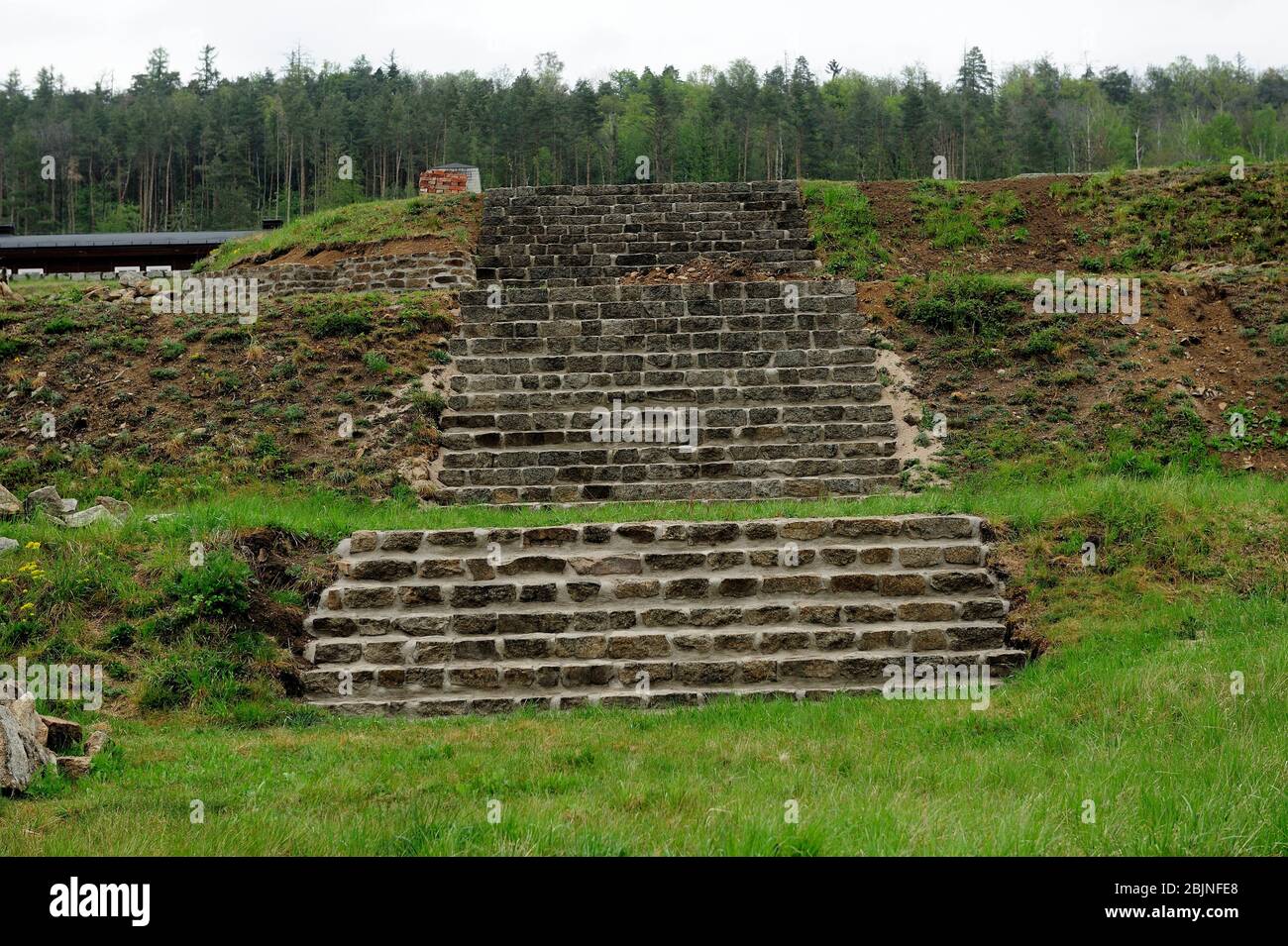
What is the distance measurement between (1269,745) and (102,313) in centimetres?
1422

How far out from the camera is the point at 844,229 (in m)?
16.6

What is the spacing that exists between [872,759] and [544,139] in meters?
37.7

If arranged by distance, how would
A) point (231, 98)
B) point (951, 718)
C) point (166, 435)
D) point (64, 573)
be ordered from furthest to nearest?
1. point (231, 98)
2. point (166, 435)
3. point (64, 573)
4. point (951, 718)

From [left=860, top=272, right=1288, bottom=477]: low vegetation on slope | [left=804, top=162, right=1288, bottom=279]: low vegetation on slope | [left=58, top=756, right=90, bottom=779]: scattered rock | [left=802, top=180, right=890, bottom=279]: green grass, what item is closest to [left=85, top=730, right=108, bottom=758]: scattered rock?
[left=58, top=756, right=90, bottom=779]: scattered rock

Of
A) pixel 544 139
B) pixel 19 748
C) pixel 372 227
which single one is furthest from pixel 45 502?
pixel 544 139

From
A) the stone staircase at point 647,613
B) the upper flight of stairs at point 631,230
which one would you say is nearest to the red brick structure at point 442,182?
the upper flight of stairs at point 631,230

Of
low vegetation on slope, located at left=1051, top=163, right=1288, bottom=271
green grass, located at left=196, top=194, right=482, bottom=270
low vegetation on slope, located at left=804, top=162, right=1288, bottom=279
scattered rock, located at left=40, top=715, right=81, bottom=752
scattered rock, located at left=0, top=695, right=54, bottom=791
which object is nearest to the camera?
scattered rock, located at left=0, top=695, right=54, bottom=791

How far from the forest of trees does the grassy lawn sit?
1159 inches

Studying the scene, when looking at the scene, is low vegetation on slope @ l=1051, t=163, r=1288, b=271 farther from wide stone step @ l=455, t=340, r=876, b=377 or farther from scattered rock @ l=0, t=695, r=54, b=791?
scattered rock @ l=0, t=695, r=54, b=791

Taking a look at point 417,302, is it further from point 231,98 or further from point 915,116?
point 231,98

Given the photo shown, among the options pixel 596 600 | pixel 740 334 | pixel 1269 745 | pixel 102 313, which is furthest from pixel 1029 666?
pixel 102 313

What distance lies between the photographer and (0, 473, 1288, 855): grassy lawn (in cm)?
345

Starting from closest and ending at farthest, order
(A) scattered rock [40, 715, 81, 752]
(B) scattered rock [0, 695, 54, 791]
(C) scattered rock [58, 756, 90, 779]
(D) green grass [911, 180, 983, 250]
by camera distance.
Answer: (B) scattered rock [0, 695, 54, 791], (C) scattered rock [58, 756, 90, 779], (A) scattered rock [40, 715, 81, 752], (D) green grass [911, 180, 983, 250]

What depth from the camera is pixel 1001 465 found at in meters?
9.83
